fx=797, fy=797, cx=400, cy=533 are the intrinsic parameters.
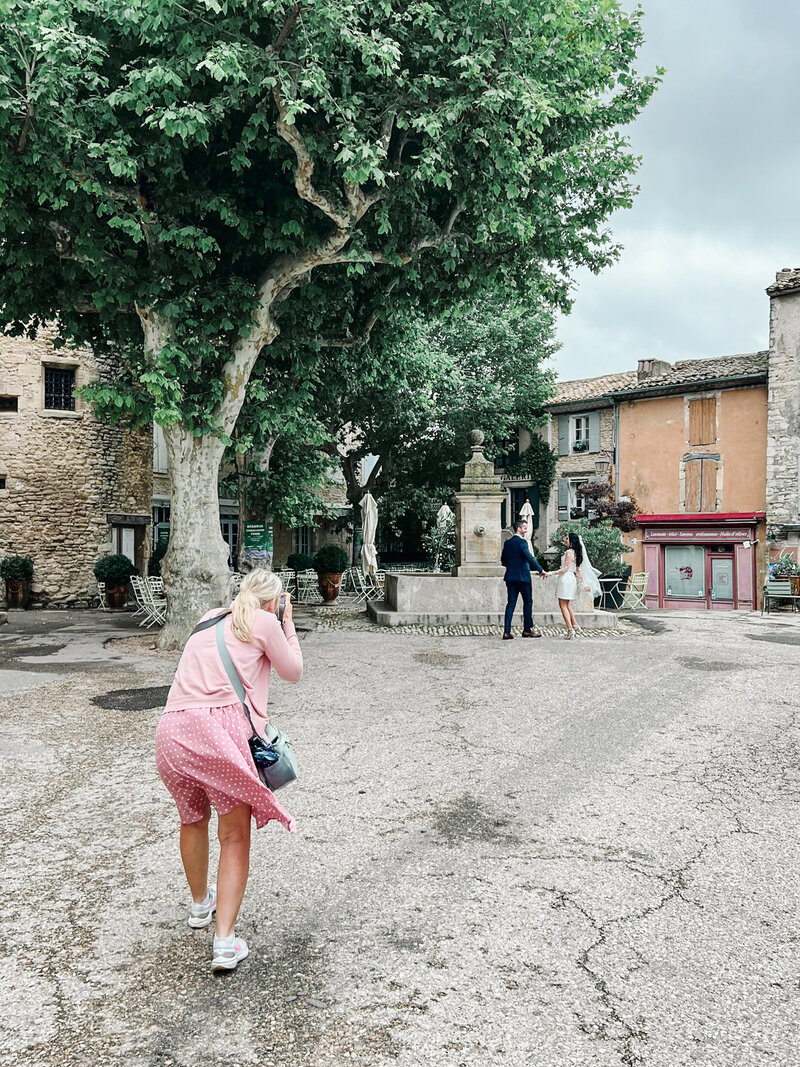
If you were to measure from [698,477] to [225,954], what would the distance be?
29.7 meters

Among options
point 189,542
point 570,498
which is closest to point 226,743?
point 189,542

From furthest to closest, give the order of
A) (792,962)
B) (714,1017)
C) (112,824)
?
(112,824) → (792,962) → (714,1017)

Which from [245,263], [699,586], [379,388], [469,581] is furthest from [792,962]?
[699,586]

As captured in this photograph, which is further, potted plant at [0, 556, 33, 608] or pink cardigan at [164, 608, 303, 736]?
potted plant at [0, 556, 33, 608]

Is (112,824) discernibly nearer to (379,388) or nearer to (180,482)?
(180,482)

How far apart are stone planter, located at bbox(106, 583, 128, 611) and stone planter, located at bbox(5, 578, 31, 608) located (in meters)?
2.12

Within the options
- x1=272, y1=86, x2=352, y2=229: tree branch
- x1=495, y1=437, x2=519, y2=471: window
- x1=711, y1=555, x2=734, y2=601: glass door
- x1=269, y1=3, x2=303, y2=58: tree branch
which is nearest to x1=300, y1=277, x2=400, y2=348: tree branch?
x1=272, y1=86, x2=352, y2=229: tree branch

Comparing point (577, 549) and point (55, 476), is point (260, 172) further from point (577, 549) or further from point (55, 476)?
point (55, 476)

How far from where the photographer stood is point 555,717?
7297 mm

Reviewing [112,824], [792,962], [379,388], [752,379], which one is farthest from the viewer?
[752,379]

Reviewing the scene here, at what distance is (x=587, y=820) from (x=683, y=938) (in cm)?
141

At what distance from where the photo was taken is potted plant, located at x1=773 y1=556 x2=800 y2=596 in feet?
81.7

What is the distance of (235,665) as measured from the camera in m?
3.10

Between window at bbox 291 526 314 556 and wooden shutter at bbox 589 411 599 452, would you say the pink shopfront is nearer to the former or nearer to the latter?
wooden shutter at bbox 589 411 599 452
